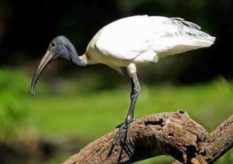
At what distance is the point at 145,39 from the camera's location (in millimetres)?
4480

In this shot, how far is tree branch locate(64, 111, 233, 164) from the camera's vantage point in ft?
13.7

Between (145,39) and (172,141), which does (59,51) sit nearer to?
(145,39)

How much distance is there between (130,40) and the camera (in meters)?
4.50

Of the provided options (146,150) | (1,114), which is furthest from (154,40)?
(1,114)

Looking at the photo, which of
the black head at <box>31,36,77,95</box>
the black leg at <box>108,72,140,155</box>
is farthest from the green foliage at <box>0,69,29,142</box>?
the black leg at <box>108,72,140,155</box>

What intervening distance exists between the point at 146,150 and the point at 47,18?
10.7 meters

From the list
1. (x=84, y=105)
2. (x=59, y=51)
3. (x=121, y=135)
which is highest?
→ (x=59, y=51)

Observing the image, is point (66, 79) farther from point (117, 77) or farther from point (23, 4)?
point (23, 4)

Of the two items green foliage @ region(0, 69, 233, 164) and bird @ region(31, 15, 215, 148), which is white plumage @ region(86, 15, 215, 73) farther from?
green foliage @ region(0, 69, 233, 164)

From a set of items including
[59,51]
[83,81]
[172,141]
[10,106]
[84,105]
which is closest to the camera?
[172,141]

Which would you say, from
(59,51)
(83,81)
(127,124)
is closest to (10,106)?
(59,51)

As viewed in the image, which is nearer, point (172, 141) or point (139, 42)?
point (172, 141)

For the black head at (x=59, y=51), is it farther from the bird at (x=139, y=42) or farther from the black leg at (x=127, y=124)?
the black leg at (x=127, y=124)

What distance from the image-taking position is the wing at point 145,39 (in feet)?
14.7
